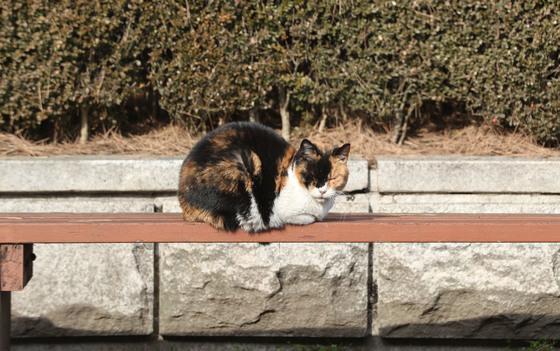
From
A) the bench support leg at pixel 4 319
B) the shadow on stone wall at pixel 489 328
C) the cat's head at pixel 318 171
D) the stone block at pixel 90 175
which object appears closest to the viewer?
the cat's head at pixel 318 171

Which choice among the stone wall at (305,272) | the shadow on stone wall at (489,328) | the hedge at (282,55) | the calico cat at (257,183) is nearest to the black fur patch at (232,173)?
the calico cat at (257,183)

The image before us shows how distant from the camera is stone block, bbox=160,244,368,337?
4621 millimetres

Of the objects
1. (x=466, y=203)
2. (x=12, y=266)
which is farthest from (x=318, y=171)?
(x=466, y=203)

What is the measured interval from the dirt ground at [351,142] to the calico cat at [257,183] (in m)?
1.30

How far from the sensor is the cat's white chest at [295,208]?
3562 millimetres

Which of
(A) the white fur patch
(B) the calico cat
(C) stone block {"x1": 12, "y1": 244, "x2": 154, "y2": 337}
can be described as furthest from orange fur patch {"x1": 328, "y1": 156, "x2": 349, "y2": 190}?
(C) stone block {"x1": 12, "y1": 244, "x2": 154, "y2": 337}

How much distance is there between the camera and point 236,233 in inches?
140

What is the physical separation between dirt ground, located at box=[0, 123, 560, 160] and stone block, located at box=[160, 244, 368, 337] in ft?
1.97

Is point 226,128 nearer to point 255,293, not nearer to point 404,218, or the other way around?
point 404,218

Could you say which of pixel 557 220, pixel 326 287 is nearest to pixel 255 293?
pixel 326 287

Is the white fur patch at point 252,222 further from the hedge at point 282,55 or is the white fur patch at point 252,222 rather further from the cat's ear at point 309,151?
the hedge at point 282,55

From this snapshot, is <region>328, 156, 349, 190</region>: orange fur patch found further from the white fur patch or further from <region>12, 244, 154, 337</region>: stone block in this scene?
<region>12, 244, 154, 337</region>: stone block

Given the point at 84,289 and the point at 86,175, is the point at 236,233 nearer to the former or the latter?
the point at 86,175

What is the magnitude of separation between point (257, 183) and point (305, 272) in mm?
1142
